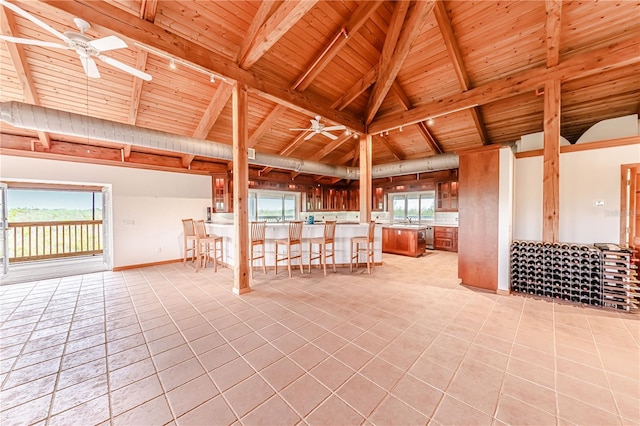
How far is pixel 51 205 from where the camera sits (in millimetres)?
6664

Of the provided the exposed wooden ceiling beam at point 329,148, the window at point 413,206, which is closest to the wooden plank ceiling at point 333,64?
the exposed wooden ceiling beam at point 329,148

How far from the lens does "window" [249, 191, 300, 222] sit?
8430mm

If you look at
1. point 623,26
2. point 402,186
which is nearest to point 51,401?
point 623,26

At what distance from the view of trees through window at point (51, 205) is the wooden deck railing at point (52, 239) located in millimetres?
223

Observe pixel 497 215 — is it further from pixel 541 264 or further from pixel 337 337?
pixel 337 337

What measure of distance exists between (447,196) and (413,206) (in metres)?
1.26

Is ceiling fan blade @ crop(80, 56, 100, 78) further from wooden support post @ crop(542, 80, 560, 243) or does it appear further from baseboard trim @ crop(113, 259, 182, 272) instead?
wooden support post @ crop(542, 80, 560, 243)

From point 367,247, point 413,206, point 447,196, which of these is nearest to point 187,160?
point 367,247

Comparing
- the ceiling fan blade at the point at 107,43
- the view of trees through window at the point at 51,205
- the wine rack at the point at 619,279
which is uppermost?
the ceiling fan blade at the point at 107,43

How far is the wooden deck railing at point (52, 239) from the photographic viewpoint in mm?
6082

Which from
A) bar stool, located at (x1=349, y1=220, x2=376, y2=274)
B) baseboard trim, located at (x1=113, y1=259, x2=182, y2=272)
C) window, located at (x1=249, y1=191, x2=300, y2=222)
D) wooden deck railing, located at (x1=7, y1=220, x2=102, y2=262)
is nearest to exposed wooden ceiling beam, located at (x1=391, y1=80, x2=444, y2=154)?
bar stool, located at (x1=349, y1=220, x2=376, y2=274)

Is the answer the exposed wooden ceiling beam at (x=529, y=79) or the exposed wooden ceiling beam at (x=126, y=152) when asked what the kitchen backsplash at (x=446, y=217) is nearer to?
the exposed wooden ceiling beam at (x=529, y=79)

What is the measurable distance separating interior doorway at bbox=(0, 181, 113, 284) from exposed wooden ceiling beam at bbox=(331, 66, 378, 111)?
5923 mm

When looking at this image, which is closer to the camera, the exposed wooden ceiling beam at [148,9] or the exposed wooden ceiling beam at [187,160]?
the exposed wooden ceiling beam at [148,9]
